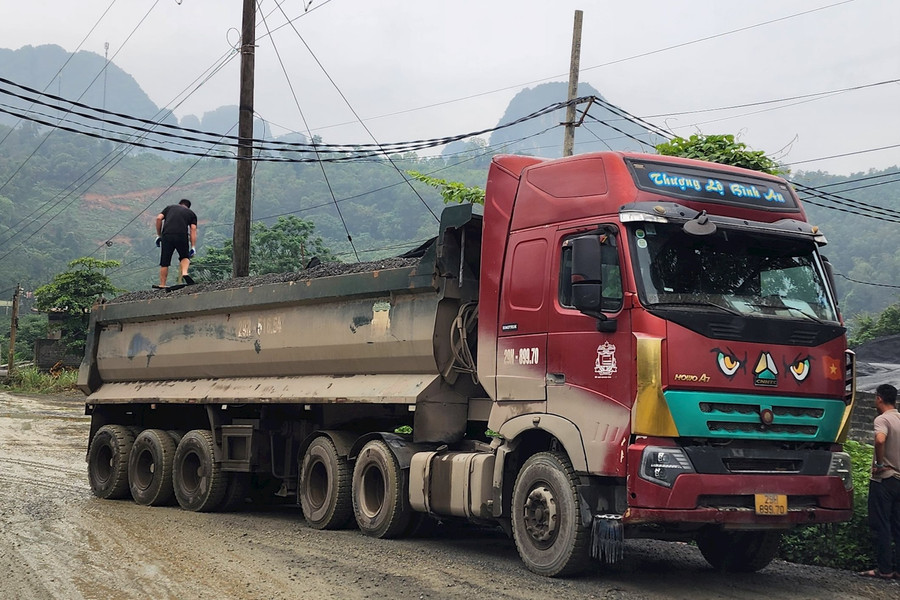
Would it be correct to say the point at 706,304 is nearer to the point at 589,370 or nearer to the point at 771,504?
the point at 589,370

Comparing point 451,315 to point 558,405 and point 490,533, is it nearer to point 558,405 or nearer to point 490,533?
point 558,405

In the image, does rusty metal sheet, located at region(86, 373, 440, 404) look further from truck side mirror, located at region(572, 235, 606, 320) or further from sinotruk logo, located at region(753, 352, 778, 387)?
sinotruk logo, located at region(753, 352, 778, 387)

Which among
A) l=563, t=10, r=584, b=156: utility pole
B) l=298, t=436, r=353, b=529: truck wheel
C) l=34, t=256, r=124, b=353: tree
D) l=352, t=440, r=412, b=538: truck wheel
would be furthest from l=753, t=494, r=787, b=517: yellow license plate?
l=34, t=256, r=124, b=353: tree

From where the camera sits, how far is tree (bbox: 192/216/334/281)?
49812mm

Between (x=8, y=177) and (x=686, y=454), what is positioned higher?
(x=8, y=177)

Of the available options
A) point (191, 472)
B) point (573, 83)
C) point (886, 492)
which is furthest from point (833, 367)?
point (573, 83)

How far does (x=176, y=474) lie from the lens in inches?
542

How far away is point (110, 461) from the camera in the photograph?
49.6ft

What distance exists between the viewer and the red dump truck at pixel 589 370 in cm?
743

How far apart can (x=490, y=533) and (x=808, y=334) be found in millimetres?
4727

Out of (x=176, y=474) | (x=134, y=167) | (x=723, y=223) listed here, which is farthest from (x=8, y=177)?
(x=723, y=223)

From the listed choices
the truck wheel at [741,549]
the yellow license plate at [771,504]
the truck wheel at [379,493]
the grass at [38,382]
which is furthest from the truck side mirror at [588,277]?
the grass at [38,382]

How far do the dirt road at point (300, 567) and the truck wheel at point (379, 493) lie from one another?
0.58 ft

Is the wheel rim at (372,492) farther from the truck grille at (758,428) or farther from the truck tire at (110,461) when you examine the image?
the truck tire at (110,461)
